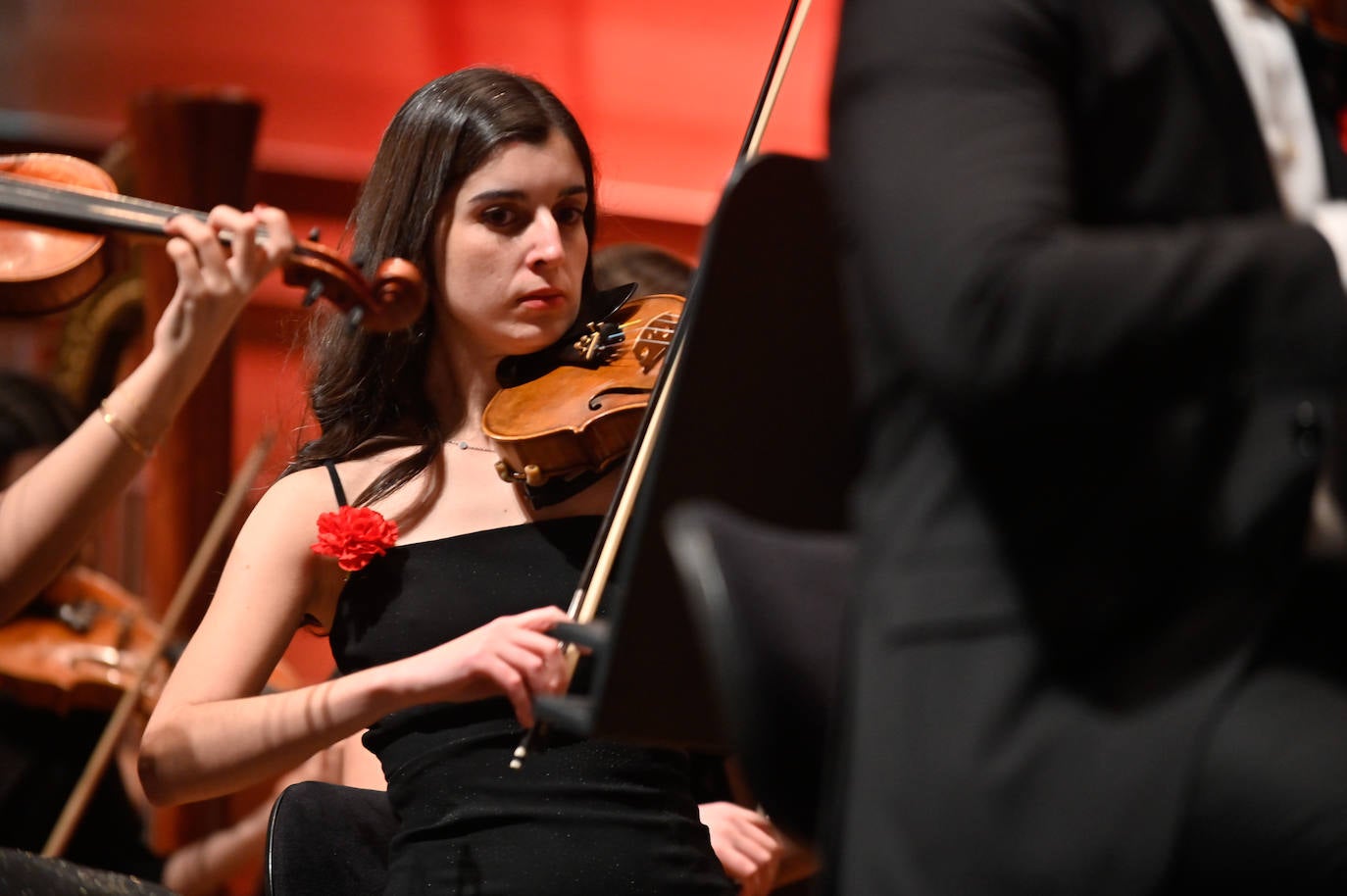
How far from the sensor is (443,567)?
1.33 meters

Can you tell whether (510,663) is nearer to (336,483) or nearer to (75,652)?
(336,483)

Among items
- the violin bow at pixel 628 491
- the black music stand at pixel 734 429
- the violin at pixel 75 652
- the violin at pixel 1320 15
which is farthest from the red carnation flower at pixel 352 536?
the violin at pixel 75 652

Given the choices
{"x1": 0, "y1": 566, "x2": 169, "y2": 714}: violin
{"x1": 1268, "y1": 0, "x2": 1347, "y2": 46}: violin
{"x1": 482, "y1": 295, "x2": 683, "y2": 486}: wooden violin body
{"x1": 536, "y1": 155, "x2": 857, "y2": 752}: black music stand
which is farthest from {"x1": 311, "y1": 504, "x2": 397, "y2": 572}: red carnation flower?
{"x1": 0, "y1": 566, "x2": 169, "y2": 714}: violin

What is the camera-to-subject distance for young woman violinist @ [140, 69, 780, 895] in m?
1.24

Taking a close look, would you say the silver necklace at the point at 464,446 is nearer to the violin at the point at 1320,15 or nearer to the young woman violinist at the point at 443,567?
the young woman violinist at the point at 443,567

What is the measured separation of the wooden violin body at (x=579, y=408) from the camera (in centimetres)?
126

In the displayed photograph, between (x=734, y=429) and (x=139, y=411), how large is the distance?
2.09 feet

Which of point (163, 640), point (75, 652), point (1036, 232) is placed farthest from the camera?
point (75, 652)

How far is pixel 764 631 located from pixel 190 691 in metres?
Result: 0.72

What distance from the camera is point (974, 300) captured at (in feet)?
2.15

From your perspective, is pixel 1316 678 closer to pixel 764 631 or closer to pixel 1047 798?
pixel 1047 798

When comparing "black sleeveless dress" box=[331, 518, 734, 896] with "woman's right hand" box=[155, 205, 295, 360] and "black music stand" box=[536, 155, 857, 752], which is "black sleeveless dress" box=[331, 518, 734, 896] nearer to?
"woman's right hand" box=[155, 205, 295, 360]

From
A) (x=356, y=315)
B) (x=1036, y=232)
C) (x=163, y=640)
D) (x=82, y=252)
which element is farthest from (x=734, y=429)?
(x=163, y=640)

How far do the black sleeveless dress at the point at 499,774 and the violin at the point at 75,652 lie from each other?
1082 millimetres
